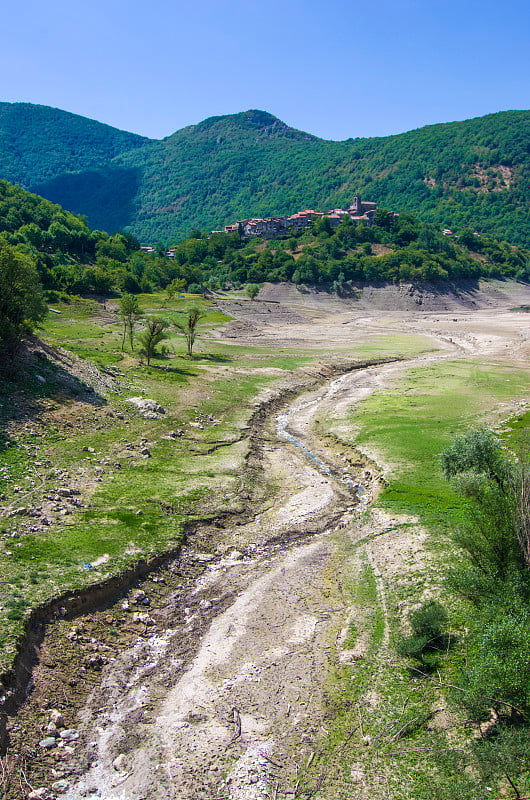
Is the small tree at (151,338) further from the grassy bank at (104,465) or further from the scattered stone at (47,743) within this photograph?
the scattered stone at (47,743)

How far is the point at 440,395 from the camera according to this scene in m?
52.7

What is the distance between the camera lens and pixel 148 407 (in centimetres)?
4175

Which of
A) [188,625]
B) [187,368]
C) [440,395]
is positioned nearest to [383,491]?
[188,625]

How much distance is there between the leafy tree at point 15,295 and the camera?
37.7 meters

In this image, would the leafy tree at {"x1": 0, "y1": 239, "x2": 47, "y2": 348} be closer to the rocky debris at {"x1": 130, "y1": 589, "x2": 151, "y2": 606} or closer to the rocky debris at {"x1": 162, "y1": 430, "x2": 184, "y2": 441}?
the rocky debris at {"x1": 162, "y1": 430, "x2": 184, "y2": 441}

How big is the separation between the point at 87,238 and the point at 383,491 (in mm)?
131075

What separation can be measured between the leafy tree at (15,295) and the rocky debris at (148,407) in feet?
30.4

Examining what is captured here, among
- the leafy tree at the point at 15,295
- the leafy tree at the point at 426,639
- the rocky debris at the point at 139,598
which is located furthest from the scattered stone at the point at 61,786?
the leafy tree at the point at 15,295

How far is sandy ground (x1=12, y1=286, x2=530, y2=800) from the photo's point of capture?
1311 cm

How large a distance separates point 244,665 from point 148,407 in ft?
88.7

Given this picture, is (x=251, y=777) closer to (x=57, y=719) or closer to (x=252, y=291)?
(x=57, y=719)

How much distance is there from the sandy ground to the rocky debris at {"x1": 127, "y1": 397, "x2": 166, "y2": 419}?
9.59 meters

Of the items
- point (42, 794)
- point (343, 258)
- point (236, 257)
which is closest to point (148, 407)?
point (42, 794)

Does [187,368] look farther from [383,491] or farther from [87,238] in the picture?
[87,238]
